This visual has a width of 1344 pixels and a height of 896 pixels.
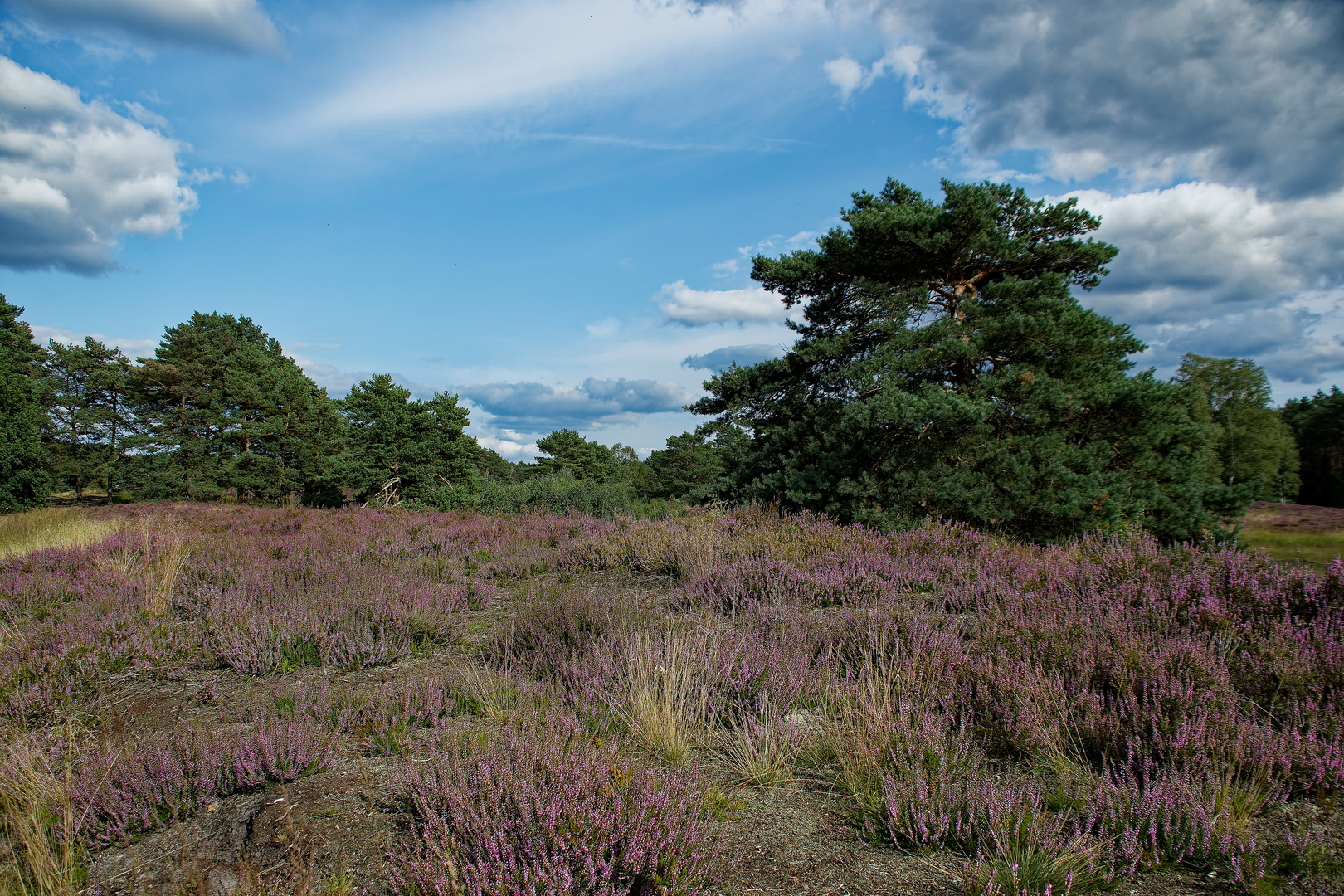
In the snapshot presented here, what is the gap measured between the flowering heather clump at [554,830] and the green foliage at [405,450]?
23.1 m

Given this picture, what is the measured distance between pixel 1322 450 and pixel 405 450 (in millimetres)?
63554

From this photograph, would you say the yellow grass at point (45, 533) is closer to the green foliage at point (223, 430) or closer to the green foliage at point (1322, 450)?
the green foliage at point (223, 430)

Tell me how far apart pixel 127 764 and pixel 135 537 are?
9.08 meters

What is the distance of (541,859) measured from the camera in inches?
76.4

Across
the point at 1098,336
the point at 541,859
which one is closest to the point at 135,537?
the point at 541,859

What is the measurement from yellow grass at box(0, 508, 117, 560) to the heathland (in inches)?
226

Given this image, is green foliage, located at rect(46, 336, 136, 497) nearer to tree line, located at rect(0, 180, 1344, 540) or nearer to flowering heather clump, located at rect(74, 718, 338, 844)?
tree line, located at rect(0, 180, 1344, 540)

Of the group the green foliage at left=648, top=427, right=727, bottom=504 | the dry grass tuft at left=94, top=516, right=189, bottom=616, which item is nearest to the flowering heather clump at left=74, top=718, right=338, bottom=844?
the dry grass tuft at left=94, top=516, right=189, bottom=616

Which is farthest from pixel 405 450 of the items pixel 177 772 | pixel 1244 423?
pixel 1244 423

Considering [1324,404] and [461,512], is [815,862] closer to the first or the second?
[461,512]

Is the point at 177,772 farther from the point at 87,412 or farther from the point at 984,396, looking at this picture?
the point at 87,412

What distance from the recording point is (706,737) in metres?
3.26

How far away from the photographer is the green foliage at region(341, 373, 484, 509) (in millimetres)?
24438

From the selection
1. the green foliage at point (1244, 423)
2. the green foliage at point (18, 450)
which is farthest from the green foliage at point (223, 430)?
the green foliage at point (1244, 423)
